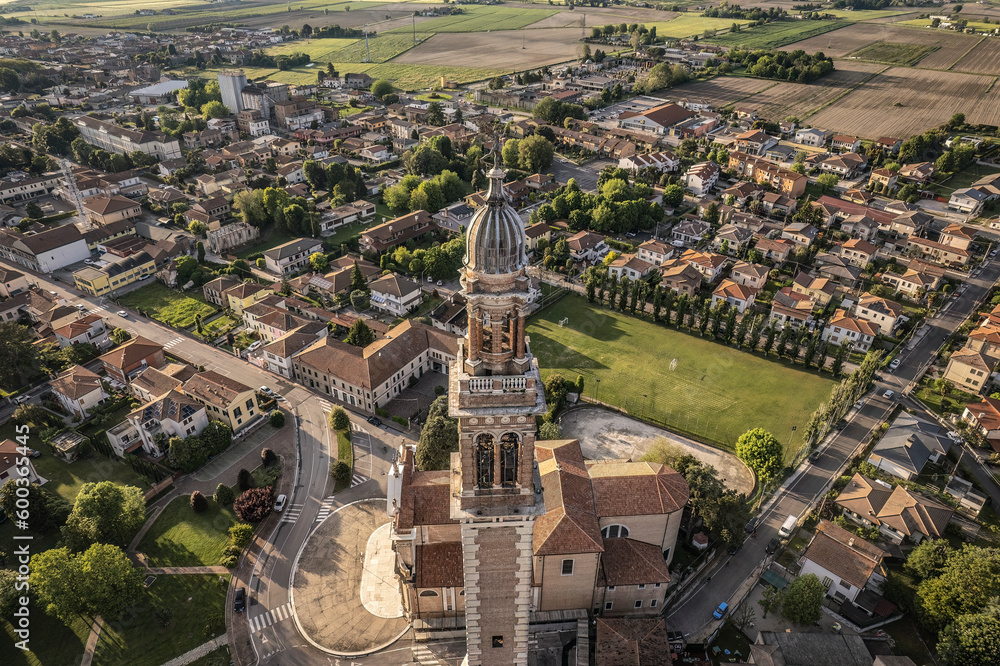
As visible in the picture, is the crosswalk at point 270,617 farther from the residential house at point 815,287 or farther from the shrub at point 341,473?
the residential house at point 815,287

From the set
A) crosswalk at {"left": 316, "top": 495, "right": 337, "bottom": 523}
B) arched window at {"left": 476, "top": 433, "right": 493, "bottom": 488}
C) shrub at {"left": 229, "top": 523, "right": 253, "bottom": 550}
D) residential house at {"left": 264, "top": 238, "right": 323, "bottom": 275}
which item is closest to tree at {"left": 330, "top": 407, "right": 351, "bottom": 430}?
crosswalk at {"left": 316, "top": 495, "right": 337, "bottom": 523}

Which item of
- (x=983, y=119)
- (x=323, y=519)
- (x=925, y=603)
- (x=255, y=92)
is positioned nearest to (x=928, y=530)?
(x=925, y=603)

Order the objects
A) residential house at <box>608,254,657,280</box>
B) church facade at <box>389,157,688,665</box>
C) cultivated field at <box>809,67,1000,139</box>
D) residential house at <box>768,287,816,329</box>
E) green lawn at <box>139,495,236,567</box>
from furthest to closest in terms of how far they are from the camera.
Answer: cultivated field at <box>809,67,1000,139</box>, residential house at <box>608,254,657,280</box>, residential house at <box>768,287,816,329</box>, green lawn at <box>139,495,236,567</box>, church facade at <box>389,157,688,665</box>

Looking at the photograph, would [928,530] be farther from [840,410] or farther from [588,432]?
[588,432]

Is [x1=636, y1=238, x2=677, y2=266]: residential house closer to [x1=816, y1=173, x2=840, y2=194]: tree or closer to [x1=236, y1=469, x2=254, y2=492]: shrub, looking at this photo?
[x1=816, y1=173, x2=840, y2=194]: tree

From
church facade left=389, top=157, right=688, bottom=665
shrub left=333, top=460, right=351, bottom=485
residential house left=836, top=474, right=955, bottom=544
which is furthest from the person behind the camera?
shrub left=333, top=460, right=351, bottom=485

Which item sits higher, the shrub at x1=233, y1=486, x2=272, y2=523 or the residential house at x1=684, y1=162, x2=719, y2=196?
the residential house at x1=684, y1=162, x2=719, y2=196

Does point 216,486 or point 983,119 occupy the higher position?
point 983,119
